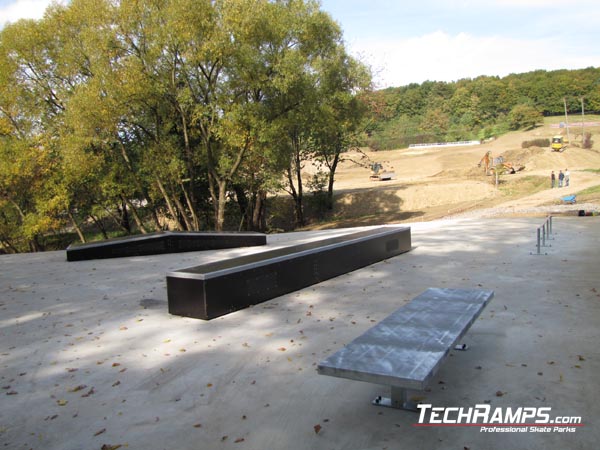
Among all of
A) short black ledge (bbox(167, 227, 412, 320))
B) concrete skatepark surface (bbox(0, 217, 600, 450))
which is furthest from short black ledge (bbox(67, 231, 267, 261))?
short black ledge (bbox(167, 227, 412, 320))

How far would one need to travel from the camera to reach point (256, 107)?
767 inches

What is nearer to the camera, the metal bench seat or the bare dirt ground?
the metal bench seat

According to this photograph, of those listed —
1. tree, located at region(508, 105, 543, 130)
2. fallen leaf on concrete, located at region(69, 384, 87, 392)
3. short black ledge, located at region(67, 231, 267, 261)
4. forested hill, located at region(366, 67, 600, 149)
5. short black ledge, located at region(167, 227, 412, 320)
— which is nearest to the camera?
fallen leaf on concrete, located at region(69, 384, 87, 392)

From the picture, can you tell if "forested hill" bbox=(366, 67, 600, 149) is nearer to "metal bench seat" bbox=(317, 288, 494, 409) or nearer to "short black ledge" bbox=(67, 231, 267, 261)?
"short black ledge" bbox=(67, 231, 267, 261)

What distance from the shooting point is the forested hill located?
270 ft

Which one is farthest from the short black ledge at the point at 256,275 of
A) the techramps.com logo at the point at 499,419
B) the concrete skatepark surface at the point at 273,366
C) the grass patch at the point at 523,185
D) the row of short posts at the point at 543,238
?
the grass patch at the point at 523,185

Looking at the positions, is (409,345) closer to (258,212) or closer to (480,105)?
(258,212)

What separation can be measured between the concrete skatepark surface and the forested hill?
7286 cm

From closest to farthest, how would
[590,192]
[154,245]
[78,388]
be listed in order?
1. [78,388]
2. [154,245]
3. [590,192]

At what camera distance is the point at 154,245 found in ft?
44.4

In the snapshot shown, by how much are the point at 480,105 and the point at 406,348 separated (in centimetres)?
9322

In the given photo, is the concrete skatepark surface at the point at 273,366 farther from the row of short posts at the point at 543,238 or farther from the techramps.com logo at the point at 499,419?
the row of short posts at the point at 543,238

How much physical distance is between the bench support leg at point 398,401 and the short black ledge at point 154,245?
1047cm

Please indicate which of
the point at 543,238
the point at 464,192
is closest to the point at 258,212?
the point at 464,192
